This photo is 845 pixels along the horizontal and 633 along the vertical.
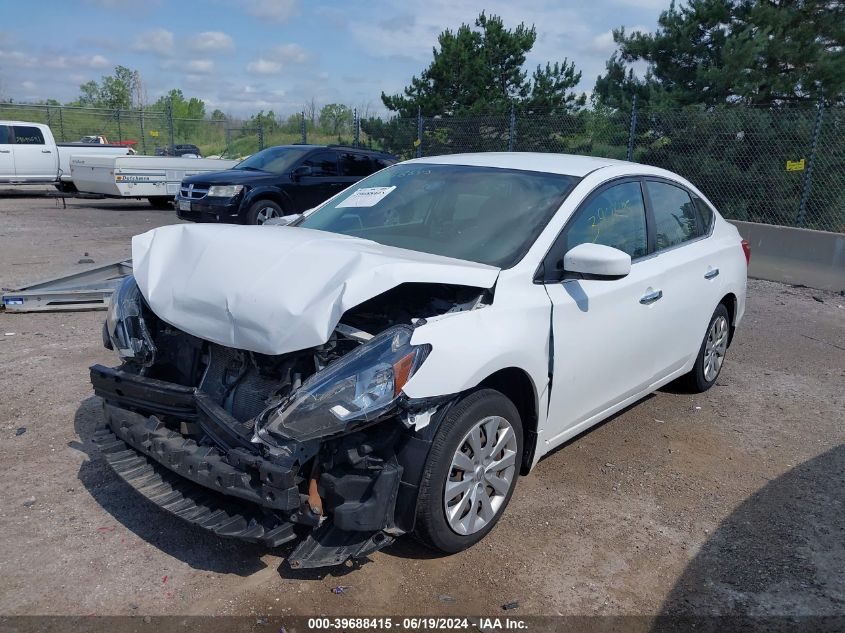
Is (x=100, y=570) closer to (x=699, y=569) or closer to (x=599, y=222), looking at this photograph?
(x=699, y=569)

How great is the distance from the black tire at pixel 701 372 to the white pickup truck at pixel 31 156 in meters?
19.0

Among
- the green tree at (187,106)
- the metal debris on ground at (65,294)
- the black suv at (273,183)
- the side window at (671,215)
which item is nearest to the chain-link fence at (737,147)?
the black suv at (273,183)

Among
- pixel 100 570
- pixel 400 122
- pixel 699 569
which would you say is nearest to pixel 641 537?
pixel 699 569

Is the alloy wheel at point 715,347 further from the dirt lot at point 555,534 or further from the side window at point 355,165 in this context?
the side window at point 355,165

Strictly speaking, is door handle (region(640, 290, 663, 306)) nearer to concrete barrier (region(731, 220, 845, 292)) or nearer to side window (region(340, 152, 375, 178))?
concrete barrier (region(731, 220, 845, 292))

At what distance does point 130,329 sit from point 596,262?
7.66 ft

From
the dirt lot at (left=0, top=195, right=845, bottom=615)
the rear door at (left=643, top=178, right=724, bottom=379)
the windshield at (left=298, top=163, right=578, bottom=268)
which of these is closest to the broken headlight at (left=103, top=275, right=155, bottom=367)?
the dirt lot at (left=0, top=195, right=845, bottom=615)

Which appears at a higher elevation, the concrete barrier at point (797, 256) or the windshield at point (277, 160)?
the windshield at point (277, 160)

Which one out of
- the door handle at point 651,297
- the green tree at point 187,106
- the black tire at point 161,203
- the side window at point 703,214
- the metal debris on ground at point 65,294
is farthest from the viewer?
the green tree at point 187,106

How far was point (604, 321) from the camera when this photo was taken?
3.84 m

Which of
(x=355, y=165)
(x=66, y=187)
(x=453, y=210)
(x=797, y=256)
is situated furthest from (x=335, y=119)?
(x=453, y=210)

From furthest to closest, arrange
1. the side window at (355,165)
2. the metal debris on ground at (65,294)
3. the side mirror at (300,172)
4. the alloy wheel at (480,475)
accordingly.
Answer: the side window at (355,165) → the side mirror at (300,172) → the metal debris on ground at (65,294) → the alloy wheel at (480,475)

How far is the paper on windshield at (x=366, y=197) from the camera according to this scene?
447 cm

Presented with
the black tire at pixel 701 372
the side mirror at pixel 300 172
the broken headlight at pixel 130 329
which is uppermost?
the side mirror at pixel 300 172
